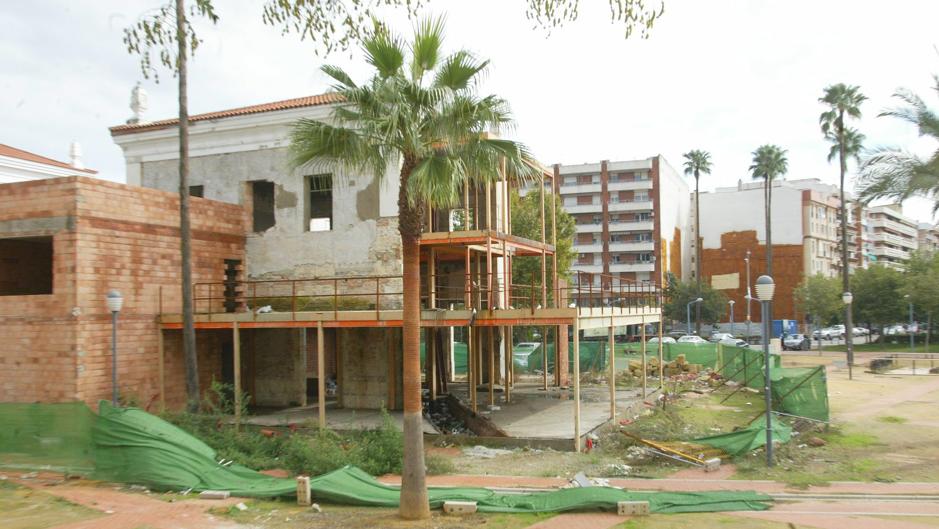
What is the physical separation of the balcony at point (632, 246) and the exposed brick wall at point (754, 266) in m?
8.51

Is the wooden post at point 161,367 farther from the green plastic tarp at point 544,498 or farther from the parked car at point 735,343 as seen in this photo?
the parked car at point 735,343

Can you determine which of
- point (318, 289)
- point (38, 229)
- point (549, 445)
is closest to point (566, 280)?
point (318, 289)

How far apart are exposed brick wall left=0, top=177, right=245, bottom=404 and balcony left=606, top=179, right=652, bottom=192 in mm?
62695

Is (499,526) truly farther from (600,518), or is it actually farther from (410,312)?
(410,312)

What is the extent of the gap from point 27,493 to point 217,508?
356cm

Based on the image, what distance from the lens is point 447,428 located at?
17.6m

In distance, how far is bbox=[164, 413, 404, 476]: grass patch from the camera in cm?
1341

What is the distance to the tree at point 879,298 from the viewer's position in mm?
56281

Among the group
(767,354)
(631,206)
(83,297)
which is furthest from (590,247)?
(83,297)

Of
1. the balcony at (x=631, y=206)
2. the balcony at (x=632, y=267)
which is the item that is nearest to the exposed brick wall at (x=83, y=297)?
the balcony at (x=632, y=267)

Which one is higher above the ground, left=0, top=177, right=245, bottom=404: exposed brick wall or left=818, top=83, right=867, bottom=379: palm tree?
left=818, top=83, right=867, bottom=379: palm tree

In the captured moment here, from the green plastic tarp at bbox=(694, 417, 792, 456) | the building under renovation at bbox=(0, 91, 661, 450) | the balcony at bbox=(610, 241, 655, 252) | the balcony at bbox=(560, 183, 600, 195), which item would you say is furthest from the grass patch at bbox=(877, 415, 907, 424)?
the balcony at bbox=(560, 183, 600, 195)

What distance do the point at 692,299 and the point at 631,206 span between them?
1313 cm

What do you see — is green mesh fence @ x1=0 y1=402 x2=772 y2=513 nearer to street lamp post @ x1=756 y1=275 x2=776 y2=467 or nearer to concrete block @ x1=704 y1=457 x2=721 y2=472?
concrete block @ x1=704 y1=457 x2=721 y2=472
